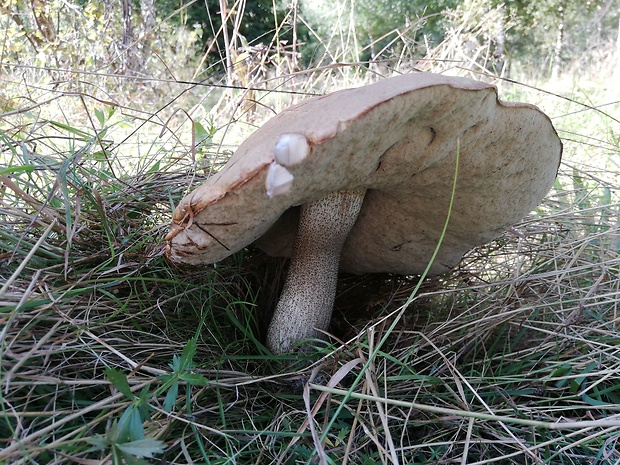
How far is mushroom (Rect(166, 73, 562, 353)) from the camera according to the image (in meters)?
0.58

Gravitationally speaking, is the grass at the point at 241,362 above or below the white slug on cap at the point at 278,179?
below

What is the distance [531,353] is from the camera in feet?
3.09

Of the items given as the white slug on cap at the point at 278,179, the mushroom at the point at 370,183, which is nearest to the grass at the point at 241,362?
the mushroom at the point at 370,183

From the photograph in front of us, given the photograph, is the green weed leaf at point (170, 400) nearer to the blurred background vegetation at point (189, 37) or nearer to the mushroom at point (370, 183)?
the mushroom at point (370, 183)

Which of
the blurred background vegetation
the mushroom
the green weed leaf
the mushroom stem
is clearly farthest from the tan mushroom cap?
the blurred background vegetation

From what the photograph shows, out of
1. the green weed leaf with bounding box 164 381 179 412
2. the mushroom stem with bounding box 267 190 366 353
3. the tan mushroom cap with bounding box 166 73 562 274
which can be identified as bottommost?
the mushroom stem with bounding box 267 190 366 353

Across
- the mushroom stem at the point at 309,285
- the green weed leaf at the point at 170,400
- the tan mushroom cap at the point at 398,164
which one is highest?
the tan mushroom cap at the point at 398,164

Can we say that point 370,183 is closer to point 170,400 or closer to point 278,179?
point 278,179

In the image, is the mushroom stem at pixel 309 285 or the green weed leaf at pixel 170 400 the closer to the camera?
the green weed leaf at pixel 170 400

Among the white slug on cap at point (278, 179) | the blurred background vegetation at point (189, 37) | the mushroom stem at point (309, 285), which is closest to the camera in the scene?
the white slug on cap at point (278, 179)

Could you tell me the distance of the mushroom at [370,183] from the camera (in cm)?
58

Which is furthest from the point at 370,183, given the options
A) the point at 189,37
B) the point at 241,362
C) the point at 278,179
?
the point at 189,37

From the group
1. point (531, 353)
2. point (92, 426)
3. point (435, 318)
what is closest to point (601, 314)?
point (531, 353)

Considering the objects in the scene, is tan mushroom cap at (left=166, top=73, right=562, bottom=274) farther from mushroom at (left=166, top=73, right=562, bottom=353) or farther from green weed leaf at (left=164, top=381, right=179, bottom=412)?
green weed leaf at (left=164, top=381, right=179, bottom=412)
